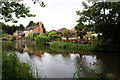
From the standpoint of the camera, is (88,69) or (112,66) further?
(112,66)

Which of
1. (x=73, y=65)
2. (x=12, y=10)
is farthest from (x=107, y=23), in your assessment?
(x=12, y=10)

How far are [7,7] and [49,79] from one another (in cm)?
386

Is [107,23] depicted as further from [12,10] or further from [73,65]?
[12,10]

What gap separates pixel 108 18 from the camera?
436 inches

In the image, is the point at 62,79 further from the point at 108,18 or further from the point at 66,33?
the point at 66,33

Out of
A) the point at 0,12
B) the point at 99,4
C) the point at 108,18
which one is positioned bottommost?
the point at 0,12

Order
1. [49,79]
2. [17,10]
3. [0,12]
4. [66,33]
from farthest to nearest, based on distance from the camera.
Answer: [66,33]
[49,79]
[17,10]
[0,12]

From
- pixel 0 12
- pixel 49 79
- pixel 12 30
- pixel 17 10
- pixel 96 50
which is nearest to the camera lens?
pixel 0 12

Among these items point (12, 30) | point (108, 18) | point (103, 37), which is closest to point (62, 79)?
point (103, 37)

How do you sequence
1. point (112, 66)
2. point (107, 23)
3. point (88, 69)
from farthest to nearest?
point (107, 23), point (112, 66), point (88, 69)

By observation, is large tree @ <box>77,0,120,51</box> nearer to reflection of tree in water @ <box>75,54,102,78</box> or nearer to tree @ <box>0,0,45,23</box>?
reflection of tree in water @ <box>75,54,102,78</box>

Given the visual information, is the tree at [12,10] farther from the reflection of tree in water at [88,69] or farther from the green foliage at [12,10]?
the reflection of tree in water at [88,69]

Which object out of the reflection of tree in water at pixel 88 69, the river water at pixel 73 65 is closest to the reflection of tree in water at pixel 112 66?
the river water at pixel 73 65

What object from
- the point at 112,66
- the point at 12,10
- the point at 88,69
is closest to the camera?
the point at 12,10
